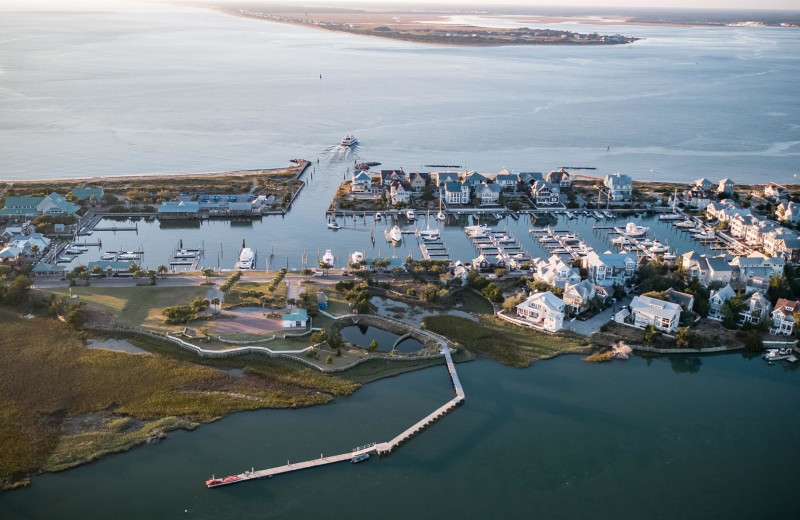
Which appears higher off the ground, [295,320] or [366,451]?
[295,320]

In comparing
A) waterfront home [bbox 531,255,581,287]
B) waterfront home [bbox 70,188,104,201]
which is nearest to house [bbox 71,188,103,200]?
waterfront home [bbox 70,188,104,201]

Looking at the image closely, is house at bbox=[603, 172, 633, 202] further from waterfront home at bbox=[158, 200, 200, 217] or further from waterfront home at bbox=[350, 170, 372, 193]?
waterfront home at bbox=[158, 200, 200, 217]

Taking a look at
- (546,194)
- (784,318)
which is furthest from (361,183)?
(784,318)

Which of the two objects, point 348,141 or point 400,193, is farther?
point 348,141

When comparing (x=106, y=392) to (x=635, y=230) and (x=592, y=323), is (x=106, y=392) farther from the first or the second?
(x=635, y=230)

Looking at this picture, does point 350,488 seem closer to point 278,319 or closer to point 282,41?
point 278,319

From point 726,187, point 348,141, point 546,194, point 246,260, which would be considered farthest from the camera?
point 348,141

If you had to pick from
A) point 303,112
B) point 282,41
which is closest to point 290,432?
point 303,112

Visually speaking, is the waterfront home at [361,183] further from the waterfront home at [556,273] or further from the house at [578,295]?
the house at [578,295]
